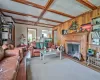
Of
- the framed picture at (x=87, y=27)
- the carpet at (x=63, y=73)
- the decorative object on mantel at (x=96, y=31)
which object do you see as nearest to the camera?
the carpet at (x=63, y=73)

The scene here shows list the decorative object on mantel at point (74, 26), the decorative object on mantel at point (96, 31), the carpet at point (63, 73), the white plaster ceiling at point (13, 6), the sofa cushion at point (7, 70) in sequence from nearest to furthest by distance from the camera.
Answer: the sofa cushion at point (7, 70)
the carpet at point (63, 73)
the white plaster ceiling at point (13, 6)
the decorative object on mantel at point (96, 31)
the decorative object on mantel at point (74, 26)

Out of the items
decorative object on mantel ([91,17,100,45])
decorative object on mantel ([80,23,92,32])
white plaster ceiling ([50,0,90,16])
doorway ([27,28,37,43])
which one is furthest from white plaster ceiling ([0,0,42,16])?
doorway ([27,28,37,43])

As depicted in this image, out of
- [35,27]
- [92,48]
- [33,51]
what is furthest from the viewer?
[35,27]

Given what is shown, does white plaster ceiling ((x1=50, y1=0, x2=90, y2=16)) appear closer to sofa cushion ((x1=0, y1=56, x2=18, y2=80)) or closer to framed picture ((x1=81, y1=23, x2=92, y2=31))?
framed picture ((x1=81, y1=23, x2=92, y2=31))

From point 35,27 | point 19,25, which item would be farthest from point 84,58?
point 19,25

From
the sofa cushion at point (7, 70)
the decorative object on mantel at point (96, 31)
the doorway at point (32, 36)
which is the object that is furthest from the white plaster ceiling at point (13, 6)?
the doorway at point (32, 36)

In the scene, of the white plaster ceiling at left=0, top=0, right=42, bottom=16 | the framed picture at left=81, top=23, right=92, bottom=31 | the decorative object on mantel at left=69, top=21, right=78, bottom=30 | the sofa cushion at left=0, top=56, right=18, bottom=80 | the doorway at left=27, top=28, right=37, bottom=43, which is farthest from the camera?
A: the doorway at left=27, top=28, right=37, bottom=43

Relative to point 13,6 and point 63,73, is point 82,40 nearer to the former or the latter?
point 63,73

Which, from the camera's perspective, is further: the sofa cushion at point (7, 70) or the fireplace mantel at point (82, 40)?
the fireplace mantel at point (82, 40)

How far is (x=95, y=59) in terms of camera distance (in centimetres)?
288

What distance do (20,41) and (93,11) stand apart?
574cm

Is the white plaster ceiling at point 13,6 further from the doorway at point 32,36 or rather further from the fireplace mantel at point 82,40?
the doorway at point 32,36

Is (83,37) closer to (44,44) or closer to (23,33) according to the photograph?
(44,44)

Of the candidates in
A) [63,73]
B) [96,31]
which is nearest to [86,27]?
[96,31]
